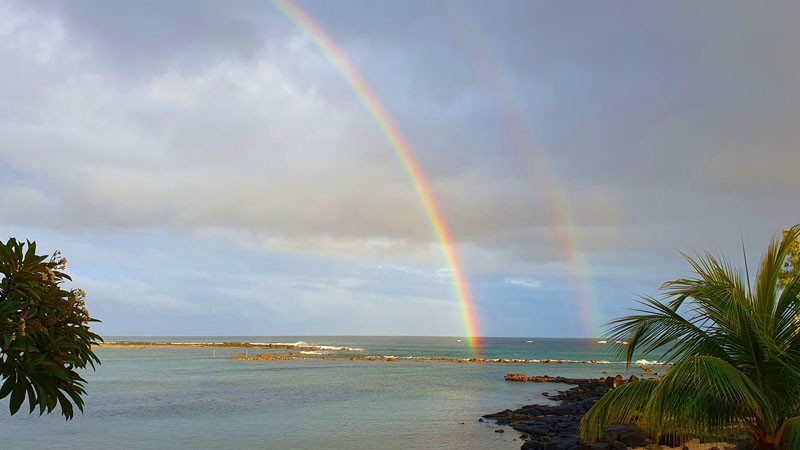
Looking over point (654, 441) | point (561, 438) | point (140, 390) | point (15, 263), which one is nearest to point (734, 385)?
point (15, 263)

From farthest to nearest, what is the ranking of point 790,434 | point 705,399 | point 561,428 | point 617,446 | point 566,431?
point 561,428
point 566,431
point 617,446
point 705,399
point 790,434

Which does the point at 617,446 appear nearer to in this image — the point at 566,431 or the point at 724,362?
the point at 566,431

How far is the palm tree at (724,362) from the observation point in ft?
21.1

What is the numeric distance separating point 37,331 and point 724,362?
7.22m

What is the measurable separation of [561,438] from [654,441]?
3.67 meters

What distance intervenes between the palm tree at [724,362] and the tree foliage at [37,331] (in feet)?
19.8

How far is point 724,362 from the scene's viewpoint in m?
6.30

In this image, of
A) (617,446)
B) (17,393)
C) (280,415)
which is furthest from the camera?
(280,415)

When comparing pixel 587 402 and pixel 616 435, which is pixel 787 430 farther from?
pixel 587 402

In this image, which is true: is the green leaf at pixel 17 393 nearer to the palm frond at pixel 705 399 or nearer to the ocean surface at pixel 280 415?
the palm frond at pixel 705 399

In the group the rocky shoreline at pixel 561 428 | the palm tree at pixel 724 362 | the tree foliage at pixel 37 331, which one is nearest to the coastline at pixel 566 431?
the rocky shoreline at pixel 561 428

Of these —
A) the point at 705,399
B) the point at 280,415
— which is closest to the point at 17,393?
the point at 705,399

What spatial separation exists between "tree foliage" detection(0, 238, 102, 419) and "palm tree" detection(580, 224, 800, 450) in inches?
238

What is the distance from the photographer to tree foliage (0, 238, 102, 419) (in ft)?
19.3
